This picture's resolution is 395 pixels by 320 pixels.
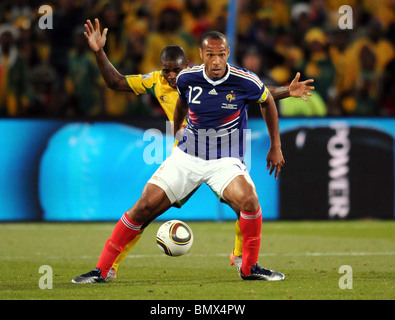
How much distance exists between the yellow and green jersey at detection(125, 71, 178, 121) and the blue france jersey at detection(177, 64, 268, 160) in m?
0.78

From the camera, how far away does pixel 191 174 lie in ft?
24.2

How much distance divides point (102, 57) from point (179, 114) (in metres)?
0.87

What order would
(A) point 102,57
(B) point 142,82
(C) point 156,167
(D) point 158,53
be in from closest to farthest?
(A) point 102,57 < (B) point 142,82 < (C) point 156,167 < (D) point 158,53

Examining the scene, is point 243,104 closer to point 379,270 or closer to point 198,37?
point 379,270

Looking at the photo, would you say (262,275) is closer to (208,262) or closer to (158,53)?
(208,262)

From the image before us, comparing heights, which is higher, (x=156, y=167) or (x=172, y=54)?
(x=172, y=54)

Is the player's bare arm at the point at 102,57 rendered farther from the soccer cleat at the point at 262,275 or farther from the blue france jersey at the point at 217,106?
the soccer cleat at the point at 262,275

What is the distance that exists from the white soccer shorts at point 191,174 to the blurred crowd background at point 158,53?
5.50m

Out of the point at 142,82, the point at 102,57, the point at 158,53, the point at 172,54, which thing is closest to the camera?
the point at 102,57

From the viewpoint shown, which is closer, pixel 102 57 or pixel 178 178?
pixel 178 178

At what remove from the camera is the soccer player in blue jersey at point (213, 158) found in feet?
Result: 23.8

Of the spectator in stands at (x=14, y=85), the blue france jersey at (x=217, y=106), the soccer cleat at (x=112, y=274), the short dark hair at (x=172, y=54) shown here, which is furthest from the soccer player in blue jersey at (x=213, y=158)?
the spectator in stands at (x=14, y=85)

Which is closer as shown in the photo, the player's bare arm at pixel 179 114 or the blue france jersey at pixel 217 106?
the blue france jersey at pixel 217 106

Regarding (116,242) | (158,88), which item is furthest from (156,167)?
(116,242)
